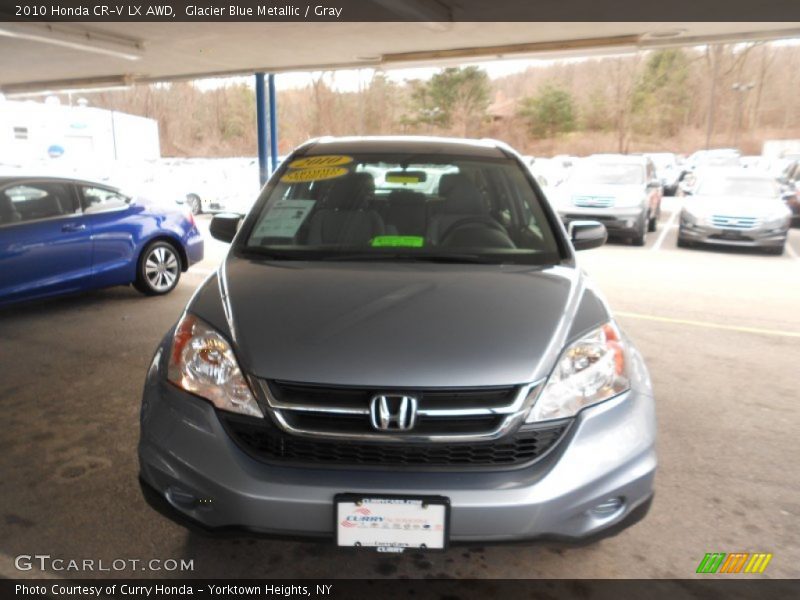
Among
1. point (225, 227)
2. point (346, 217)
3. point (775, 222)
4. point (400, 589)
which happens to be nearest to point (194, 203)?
point (775, 222)

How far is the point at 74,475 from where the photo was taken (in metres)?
3.00

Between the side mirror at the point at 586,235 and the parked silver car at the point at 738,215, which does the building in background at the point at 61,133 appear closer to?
the parked silver car at the point at 738,215

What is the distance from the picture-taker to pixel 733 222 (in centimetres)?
1067

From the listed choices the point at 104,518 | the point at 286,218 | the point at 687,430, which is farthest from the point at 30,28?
the point at 687,430

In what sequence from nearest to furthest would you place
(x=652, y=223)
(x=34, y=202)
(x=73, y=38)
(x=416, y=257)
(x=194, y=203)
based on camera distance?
(x=416, y=257)
(x=34, y=202)
(x=73, y=38)
(x=652, y=223)
(x=194, y=203)

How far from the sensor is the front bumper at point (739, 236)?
10.6 meters

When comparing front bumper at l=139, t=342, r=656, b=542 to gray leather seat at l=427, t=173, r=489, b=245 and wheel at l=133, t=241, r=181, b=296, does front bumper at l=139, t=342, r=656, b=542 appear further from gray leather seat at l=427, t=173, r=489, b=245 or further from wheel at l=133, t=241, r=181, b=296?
wheel at l=133, t=241, r=181, b=296

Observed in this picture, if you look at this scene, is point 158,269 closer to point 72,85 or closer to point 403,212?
point 403,212

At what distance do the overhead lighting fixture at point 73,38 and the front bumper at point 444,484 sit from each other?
7352 millimetres

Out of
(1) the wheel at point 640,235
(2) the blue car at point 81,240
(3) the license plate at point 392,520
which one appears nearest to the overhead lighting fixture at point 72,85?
(2) the blue car at point 81,240

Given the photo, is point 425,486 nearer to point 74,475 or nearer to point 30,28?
point 74,475

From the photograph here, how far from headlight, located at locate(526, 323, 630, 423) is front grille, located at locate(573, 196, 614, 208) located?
9.81 m

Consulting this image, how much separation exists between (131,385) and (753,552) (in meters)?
3.49

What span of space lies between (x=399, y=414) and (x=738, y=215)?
10471 mm
